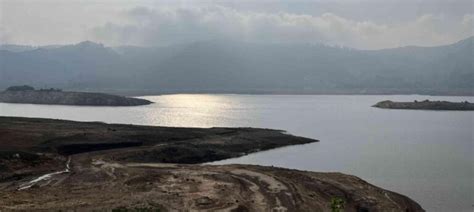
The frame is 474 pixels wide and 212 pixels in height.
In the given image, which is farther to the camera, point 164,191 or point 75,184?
point 75,184

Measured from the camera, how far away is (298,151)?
104 m

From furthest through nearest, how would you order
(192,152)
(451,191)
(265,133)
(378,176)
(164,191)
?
(265,133) → (192,152) → (378,176) → (451,191) → (164,191)

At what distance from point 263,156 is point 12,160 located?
4368 cm

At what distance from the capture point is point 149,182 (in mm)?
56406

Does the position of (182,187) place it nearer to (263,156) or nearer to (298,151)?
(263,156)

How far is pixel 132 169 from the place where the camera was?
66125mm

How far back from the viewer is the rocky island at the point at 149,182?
47156mm

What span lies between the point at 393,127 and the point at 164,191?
122167 millimetres

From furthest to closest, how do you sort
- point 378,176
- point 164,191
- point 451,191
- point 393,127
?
point 393,127, point 378,176, point 451,191, point 164,191

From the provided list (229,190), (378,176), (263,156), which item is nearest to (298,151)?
(263,156)

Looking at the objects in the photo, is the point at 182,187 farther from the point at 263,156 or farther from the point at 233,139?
the point at 233,139

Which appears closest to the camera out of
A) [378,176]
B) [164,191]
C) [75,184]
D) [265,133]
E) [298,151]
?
[164,191]

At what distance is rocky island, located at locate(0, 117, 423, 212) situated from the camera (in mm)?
47156

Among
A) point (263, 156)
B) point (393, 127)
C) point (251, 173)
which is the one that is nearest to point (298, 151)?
point (263, 156)
